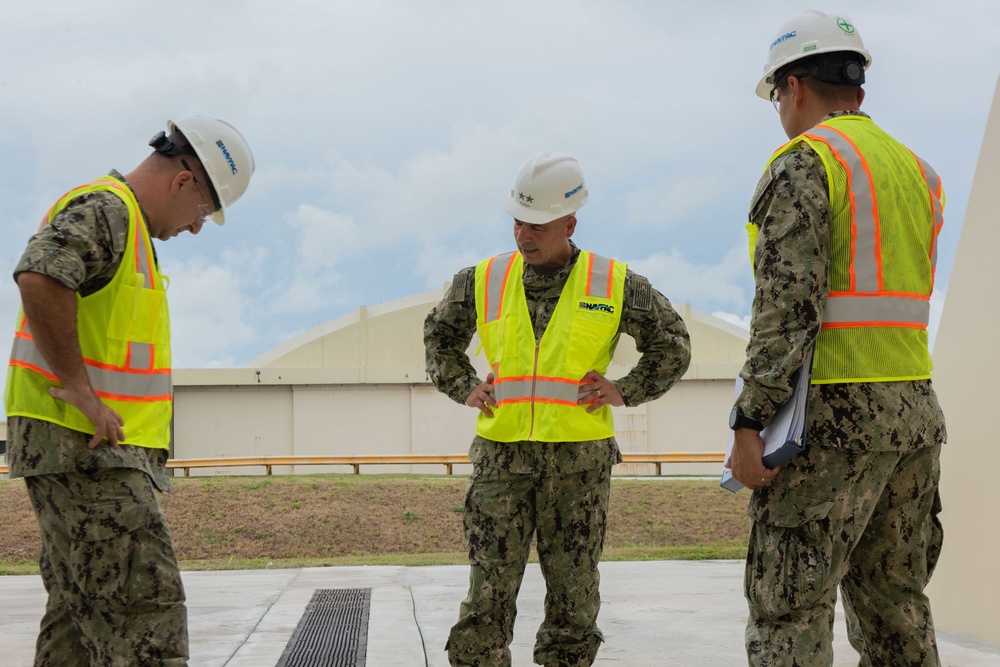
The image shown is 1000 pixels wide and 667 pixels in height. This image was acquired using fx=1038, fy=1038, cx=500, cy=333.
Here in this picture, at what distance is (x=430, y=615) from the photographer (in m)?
6.37

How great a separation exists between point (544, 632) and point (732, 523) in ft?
37.9

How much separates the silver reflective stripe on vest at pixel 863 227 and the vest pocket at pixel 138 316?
209cm

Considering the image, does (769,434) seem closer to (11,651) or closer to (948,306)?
(948,306)

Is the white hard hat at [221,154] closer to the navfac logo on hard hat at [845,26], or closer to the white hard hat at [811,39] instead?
the white hard hat at [811,39]

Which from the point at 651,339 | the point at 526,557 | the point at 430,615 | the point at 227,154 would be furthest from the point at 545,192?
the point at 430,615

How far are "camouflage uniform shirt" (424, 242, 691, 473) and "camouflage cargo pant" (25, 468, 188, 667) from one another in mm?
1398

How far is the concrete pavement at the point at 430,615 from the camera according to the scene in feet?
16.5

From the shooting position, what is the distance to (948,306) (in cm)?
567

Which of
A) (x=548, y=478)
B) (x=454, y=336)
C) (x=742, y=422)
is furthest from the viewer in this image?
(x=454, y=336)

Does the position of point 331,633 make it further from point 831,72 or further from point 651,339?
point 831,72

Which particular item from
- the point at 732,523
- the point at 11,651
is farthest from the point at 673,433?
the point at 11,651

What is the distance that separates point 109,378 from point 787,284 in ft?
6.59

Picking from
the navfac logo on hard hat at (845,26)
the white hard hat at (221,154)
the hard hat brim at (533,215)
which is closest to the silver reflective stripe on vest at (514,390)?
the hard hat brim at (533,215)

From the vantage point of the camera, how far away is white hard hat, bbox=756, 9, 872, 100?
3.00 m
